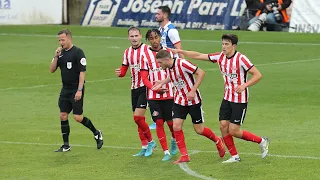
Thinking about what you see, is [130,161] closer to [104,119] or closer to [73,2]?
[104,119]

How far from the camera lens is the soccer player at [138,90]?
15.0 metres

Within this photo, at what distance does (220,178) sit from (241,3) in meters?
28.9

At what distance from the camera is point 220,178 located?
12938 millimetres

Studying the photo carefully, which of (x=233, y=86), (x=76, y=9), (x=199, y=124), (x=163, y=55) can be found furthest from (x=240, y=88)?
(x=76, y=9)

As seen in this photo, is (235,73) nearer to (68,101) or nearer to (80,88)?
(80,88)

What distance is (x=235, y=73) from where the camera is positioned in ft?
45.2

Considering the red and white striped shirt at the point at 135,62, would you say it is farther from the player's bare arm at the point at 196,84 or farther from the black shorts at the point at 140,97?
the player's bare arm at the point at 196,84

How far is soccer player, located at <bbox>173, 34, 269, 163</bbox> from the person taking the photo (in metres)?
13.7

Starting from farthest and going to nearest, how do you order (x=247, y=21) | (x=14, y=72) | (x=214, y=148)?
(x=247, y=21) → (x=14, y=72) → (x=214, y=148)

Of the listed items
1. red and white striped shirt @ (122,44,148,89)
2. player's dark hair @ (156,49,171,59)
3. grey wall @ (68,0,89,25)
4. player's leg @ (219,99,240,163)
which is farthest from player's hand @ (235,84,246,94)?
grey wall @ (68,0,89,25)

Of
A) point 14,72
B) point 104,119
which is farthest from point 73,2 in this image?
point 104,119

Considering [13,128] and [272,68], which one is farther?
[272,68]

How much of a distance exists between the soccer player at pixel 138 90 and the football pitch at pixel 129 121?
11.7 inches

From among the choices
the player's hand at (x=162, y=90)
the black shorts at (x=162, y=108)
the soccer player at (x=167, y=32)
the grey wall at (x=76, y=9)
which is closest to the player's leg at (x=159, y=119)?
the black shorts at (x=162, y=108)
